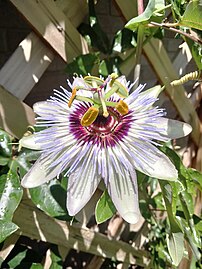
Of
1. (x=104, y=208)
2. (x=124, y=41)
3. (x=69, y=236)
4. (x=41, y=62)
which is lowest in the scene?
(x=69, y=236)

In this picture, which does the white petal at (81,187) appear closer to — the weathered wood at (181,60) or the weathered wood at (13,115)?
the weathered wood at (13,115)

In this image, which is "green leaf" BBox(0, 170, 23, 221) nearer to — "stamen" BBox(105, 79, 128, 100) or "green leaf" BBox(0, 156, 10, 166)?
"green leaf" BBox(0, 156, 10, 166)

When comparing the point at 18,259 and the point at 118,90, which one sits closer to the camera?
the point at 118,90

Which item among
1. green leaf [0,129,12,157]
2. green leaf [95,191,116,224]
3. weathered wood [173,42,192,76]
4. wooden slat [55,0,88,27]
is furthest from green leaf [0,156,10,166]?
weathered wood [173,42,192,76]

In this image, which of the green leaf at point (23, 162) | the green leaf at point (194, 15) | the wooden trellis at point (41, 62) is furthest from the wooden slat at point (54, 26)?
the green leaf at point (194, 15)

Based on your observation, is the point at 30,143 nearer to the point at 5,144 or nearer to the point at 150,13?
the point at 5,144

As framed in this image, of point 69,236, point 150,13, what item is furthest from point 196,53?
point 69,236

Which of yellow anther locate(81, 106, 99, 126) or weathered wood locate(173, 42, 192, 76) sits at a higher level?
yellow anther locate(81, 106, 99, 126)
